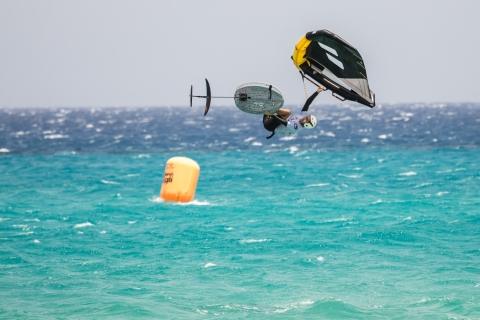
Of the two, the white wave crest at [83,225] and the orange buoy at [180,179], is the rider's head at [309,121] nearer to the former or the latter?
the white wave crest at [83,225]

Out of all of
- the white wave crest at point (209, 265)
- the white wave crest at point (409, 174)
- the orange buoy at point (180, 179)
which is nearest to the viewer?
the white wave crest at point (209, 265)

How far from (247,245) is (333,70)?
14713 millimetres

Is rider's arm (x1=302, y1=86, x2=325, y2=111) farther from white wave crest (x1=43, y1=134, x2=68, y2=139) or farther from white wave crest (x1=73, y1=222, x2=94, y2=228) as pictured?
white wave crest (x1=43, y1=134, x2=68, y2=139)

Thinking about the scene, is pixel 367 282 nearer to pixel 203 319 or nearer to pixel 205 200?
pixel 203 319

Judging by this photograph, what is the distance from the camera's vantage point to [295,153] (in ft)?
217

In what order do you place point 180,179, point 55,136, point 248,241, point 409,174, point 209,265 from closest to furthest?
point 209,265 → point 248,241 → point 180,179 → point 409,174 → point 55,136

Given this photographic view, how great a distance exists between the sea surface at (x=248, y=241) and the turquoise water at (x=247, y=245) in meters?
0.08

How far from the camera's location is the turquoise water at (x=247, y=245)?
21.6 meters

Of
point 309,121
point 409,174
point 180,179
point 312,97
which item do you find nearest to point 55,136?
point 409,174

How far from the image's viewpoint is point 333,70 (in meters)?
15.3

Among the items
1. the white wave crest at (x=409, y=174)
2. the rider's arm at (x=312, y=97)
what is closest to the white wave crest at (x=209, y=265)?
the rider's arm at (x=312, y=97)

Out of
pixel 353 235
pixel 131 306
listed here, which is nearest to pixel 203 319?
pixel 131 306

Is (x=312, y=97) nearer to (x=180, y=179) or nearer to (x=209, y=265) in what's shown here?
(x=209, y=265)

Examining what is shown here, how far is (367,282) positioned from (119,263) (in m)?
8.96
